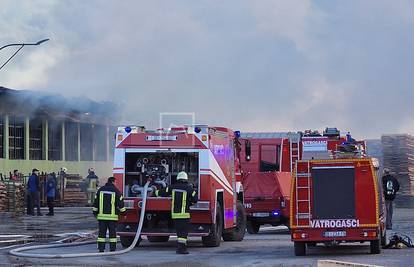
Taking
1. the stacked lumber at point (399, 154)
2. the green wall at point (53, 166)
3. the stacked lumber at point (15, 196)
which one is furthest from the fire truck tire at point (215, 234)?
the green wall at point (53, 166)

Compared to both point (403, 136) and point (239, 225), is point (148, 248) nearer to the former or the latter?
point (239, 225)

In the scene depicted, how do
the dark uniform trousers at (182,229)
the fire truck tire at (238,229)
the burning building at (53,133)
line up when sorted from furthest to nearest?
the burning building at (53,133)
the fire truck tire at (238,229)
the dark uniform trousers at (182,229)

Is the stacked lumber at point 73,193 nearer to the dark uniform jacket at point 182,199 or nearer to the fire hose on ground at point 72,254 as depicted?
the fire hose on ground at point 72,254

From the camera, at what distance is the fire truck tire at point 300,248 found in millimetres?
14828

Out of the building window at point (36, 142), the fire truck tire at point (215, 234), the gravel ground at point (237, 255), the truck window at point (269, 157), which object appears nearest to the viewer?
the gravel ground at point (237, 255)

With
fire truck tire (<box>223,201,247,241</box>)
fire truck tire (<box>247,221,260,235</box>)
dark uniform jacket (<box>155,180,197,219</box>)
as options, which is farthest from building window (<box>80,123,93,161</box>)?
dark uniform jacket (<box>155,180,197,219</box>)

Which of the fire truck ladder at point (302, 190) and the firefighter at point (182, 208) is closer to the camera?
the fire truck ladder at point (302, 190)

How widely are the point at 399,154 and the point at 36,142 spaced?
18742 millimetres

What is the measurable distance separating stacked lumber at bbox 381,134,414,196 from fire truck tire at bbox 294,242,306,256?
60.7 feet

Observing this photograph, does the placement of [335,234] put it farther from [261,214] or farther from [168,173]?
[261,214]

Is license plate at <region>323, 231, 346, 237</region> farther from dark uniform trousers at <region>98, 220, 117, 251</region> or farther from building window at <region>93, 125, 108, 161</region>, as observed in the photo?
building window at <region>93, 125, 108, 161</region>

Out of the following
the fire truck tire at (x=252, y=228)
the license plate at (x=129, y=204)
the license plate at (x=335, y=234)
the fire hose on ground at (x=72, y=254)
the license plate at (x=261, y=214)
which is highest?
the license plate at (x=129, y=204)

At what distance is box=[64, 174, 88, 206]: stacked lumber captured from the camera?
120ft

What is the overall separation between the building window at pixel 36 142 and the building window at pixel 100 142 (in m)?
2.83
